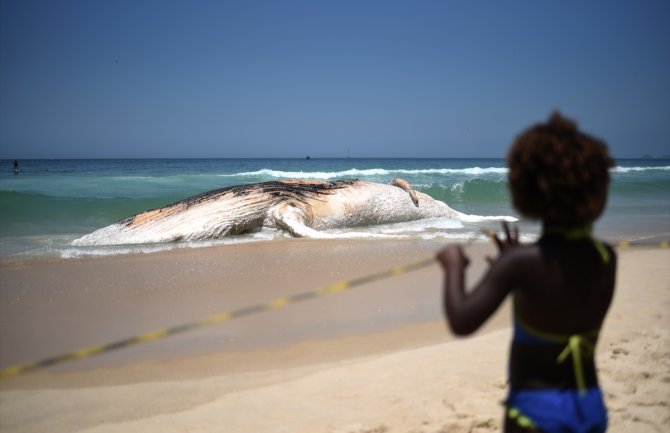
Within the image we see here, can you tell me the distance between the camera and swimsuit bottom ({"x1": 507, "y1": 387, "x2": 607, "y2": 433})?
1494 mm

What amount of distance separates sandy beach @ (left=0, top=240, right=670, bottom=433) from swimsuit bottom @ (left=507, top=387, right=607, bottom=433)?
0.94 metres

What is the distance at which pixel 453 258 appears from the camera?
1592mm

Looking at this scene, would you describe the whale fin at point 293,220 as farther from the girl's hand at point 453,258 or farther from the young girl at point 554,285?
the young girl at point 554,285

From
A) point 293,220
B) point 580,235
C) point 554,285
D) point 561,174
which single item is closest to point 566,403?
point 554,285

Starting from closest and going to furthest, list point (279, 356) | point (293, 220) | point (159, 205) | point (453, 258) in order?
1. point (453, 258)
2. point (279, 356)
3. point (293, 220)
4. point (159, 205)

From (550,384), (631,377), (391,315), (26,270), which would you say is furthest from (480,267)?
(26,270)

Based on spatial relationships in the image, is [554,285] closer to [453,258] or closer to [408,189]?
[453,258]

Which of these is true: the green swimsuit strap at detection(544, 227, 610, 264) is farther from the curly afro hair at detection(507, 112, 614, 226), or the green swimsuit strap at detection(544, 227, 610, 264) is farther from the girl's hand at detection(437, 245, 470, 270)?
the girl's hand at detection(437, 245, 470, 270)

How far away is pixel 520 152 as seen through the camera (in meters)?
1.54

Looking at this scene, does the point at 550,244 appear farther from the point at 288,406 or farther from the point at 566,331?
the point at 288,406

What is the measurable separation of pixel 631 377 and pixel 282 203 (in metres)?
5.86

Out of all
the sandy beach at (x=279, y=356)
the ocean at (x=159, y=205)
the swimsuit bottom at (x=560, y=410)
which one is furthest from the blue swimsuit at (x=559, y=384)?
the sandy beach at (x=279, y=356)

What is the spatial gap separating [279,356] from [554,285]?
84.9 inches

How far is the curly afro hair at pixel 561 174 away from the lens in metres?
1.47
